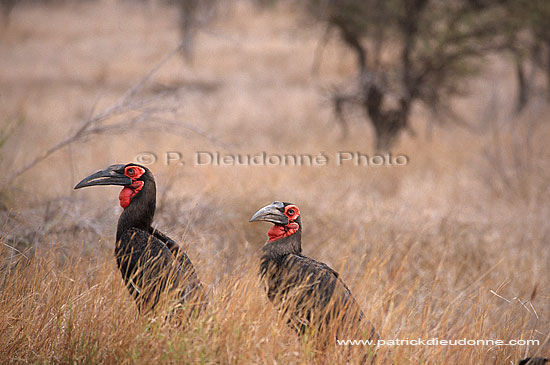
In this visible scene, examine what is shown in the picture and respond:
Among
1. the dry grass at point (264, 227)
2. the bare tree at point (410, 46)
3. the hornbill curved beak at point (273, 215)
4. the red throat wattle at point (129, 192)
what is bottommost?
the dry grass at point (264, 227)

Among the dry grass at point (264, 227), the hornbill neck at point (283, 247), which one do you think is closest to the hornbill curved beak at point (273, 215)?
the hornbill neck at point (283, 247)

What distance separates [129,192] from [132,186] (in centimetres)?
4

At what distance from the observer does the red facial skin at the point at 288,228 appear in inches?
126

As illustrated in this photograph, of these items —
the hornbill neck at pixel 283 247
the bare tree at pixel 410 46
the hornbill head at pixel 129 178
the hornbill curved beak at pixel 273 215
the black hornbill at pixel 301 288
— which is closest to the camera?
the black hornbill at pixel 301 288

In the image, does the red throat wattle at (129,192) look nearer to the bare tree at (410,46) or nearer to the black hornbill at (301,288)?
the black hornbill at (301,288)

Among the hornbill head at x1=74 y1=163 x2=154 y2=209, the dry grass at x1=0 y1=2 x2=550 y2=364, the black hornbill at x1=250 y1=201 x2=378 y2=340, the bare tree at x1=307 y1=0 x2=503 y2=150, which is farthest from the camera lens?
the bare tree at x1=307 y1=0 x2=503 y2=150

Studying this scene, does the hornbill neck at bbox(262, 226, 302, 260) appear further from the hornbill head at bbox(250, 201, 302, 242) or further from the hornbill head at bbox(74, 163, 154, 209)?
the hornbill head at bbox(74, 163, 154, 209)

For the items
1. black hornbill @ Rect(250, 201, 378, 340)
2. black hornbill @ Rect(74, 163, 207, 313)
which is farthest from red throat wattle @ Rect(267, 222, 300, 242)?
black hornbill @ Rect(74, 163, 207, 313)

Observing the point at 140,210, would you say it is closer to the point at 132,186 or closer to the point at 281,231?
the point at 132,186

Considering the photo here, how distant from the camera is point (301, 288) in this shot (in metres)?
2.95

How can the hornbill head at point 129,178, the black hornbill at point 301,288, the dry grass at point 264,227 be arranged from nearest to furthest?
the dry grass at point 264,227, the black hornbill at point 301,288, the hornbill head at point 129,178

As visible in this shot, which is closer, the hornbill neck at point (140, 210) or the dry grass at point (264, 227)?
the dry grass at point (264, 227)

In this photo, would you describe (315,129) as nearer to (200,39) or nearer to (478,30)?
(478,30)

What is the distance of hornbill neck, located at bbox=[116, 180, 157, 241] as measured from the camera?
3064 millimetres
